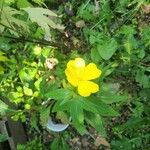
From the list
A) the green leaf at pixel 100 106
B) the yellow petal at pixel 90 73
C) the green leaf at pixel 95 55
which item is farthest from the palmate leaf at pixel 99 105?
the green leaf at pixel 95 55

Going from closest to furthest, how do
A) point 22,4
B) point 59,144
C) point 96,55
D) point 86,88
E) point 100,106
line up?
1. point 86,88
2. point 100,106
3. point 22,4
4. point 96,55
5. point 59,144

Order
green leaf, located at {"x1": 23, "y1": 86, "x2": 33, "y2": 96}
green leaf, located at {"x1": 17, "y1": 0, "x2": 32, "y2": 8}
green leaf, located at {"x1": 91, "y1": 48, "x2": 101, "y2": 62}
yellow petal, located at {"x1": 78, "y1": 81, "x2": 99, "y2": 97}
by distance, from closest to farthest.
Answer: yellow petal, located at {"x1": 78, "y1": 81, "x2": 99, "y2": 97} → green leaf, located at {"x1": 17, "y1": 0, "x2": 32, "y2": 8} → green leaf, located at {"x1": 91, "y1": 48, "x2": 101, "y2": 62} → green leaf, located at {"x1": 23, "y1": 86, "x2": 33, "y2": 96}

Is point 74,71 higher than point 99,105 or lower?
higher

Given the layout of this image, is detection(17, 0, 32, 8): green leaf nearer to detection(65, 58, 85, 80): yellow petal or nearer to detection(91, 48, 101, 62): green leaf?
detection(91, 48, 101, 62): green leaf

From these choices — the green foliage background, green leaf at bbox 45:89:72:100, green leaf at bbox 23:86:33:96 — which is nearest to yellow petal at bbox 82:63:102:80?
green leaf at bbox 45:89:72:100

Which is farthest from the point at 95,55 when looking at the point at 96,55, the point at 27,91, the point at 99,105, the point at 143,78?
the point at 99,105

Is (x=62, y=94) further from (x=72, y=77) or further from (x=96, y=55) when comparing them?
(x=96, y=55)

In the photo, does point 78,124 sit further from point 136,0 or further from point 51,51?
point 136,0
